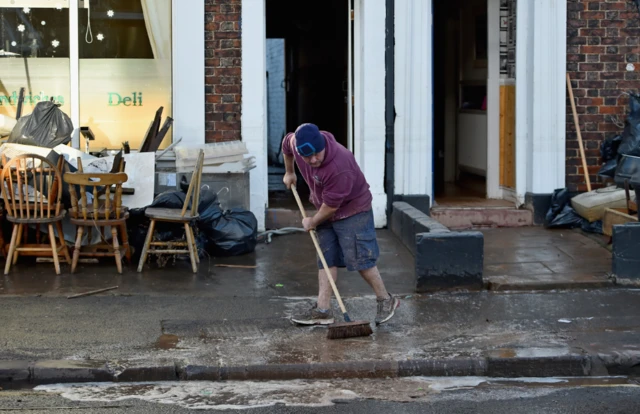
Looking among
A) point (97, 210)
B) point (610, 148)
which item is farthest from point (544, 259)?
point (97, 210)

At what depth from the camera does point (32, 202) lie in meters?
9.20

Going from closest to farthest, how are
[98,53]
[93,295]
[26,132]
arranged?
[93,295], [26,132], [98,53]

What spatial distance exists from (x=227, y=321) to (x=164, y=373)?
1264 millimetres

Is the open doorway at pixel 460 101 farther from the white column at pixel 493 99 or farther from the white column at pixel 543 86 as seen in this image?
the white column at pixel 543 86

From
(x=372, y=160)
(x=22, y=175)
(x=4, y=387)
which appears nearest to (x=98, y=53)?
(x=22, y=175)

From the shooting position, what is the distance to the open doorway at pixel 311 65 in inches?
576

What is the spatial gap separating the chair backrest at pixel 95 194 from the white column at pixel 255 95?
7.56 ft

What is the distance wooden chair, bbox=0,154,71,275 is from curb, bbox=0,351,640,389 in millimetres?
2894

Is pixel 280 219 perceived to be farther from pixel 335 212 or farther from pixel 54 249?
pixel 335 212

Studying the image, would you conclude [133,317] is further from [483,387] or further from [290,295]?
[483,387]

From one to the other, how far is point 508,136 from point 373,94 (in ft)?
6.52

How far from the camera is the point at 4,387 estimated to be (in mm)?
6008

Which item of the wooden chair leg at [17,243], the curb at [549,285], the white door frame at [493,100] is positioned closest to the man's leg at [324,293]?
the curb at [549,285]

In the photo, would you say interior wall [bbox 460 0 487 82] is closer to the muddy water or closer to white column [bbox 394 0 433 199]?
white column [bbox 394 0 433 199]
